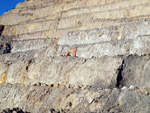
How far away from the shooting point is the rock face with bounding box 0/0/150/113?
9.59 meters

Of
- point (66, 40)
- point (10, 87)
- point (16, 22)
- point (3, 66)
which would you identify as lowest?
point (10, 87)

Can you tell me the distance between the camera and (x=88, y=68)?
12805 mm

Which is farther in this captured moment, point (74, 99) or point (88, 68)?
point (88, 68)

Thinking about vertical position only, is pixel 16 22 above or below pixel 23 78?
above

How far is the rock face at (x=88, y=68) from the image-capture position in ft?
31.5

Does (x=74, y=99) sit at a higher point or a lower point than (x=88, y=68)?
lower

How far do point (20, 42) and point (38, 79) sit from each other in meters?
11.5

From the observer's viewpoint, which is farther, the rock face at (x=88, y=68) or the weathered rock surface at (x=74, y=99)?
the rock face at (x=88, y=68)

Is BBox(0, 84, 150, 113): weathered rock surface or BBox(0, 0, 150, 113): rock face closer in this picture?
BBox(0, 84, 150, 113): weathered rock surface

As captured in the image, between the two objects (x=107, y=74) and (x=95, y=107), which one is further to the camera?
(x=107, y=74)

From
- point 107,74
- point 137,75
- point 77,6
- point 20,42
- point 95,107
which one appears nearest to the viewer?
point 95,107

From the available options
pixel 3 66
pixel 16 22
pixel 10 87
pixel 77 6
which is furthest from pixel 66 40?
pixel 16 22

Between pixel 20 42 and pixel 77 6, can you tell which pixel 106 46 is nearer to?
pixel 20 42

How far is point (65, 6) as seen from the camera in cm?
3055
